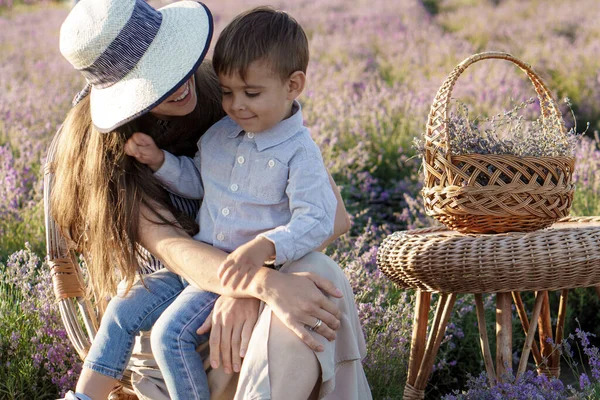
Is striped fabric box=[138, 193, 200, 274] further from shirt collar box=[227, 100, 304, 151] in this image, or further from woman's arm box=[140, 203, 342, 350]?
shirt collar box=[227, 100, 304, 151]

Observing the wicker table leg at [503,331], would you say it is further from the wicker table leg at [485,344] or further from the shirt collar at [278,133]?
the shirt collar at [278,133]

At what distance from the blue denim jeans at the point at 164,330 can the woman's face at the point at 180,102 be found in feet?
1.61

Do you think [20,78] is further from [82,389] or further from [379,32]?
[82,389]

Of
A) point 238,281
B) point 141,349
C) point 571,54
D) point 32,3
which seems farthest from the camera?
point 32,3

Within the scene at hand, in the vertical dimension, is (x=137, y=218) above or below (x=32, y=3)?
above

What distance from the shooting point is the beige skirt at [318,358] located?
2.10 meters

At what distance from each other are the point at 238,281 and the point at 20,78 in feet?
17.7

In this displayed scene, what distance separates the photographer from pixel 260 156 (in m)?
2.41

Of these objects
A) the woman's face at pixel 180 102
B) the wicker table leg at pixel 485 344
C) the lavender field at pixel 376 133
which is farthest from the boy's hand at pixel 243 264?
the wicker table leg at pixel 485 344

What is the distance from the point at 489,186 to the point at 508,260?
0.22 metres

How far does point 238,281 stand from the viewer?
215 centimetres

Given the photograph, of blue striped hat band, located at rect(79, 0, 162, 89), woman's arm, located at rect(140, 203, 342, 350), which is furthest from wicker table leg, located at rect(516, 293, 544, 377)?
blue striped hat band, located at rect(79, 0, 162, 89)

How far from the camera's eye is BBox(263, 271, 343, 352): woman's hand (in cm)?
210

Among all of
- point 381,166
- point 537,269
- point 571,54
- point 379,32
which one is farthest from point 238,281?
point 379,32
